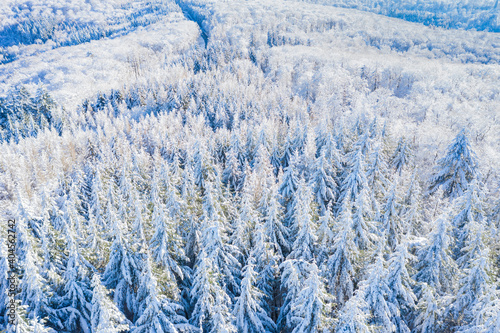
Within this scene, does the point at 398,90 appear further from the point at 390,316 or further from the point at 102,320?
the point at 102,320

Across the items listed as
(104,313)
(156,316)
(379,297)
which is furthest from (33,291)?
(379,297)

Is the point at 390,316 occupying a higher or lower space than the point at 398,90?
higher

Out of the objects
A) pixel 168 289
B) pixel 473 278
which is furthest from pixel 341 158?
pixel 168 289

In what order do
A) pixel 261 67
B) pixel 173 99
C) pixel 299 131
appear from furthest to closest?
pixel 261 67, pixel 173 99, pixel 299 131

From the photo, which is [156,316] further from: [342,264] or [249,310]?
[342,264]

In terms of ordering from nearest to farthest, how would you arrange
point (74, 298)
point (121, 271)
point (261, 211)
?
point (74, 298), point (121, 271), point (261, 211)

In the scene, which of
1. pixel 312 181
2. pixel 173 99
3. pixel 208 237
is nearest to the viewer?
pixel 208 237

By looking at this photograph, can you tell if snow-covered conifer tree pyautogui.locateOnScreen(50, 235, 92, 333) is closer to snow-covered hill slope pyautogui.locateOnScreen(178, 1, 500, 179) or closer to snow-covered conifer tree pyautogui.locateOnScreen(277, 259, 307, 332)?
snow-covered conifer tree pyautogui.locateOnScreen(277, 259, 307, 332)

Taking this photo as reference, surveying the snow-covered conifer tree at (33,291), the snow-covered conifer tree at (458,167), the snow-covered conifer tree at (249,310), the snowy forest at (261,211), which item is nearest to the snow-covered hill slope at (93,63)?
the snowy forest at (261,211)
